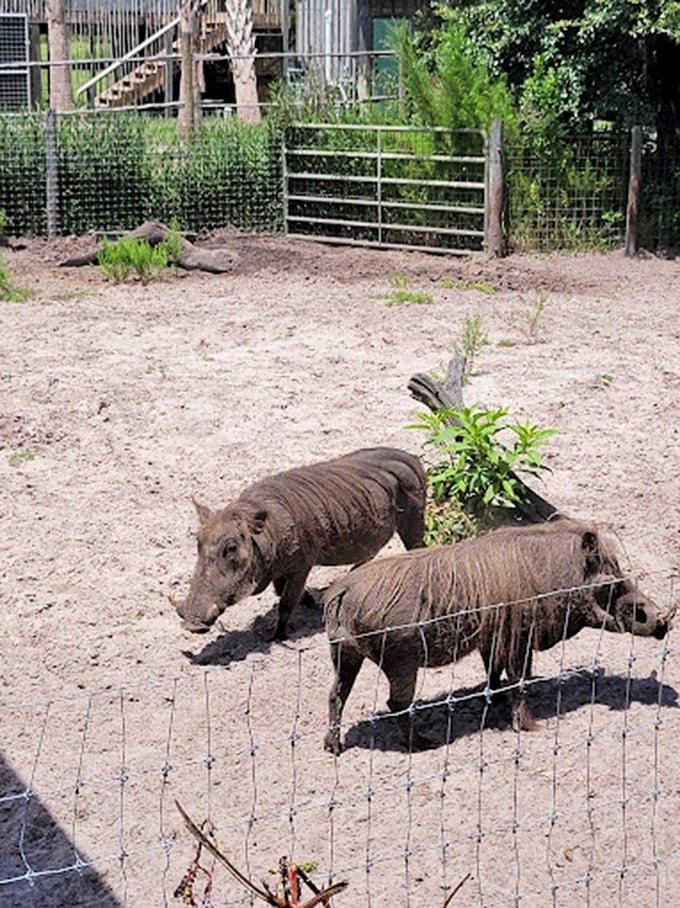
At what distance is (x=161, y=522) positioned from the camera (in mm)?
7789

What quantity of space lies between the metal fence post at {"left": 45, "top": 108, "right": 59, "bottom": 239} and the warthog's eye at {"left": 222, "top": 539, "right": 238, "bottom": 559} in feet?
38.8

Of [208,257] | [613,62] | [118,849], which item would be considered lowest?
[118,849]

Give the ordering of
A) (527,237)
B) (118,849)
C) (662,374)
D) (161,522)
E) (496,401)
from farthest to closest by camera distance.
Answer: (527,237)
(662,374)
(496,401)
(161,522)
(118,849)

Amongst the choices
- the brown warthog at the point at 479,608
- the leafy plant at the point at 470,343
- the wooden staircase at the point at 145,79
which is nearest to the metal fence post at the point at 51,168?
the leafy plant at the point at 470,343

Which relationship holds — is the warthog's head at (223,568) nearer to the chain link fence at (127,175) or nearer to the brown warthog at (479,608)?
the brown warthog at (479,608)

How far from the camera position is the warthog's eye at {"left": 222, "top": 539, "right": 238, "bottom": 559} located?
20.3 feet

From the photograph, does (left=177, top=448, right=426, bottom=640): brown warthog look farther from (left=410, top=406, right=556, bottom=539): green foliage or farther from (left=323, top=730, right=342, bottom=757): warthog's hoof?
(left=323, top=730, right=342, bottom=757): warthog's hoof

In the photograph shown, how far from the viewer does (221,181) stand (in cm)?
1789

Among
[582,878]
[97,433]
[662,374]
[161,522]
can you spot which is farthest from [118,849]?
[662,374]

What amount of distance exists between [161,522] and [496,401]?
2.87 meters

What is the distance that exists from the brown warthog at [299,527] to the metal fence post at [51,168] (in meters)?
11.3

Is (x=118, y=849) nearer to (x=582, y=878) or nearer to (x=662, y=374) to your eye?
(x=582, y=878)

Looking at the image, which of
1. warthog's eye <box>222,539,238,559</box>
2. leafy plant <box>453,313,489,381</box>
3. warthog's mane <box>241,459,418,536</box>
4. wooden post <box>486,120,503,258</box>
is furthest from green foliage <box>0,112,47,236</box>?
warthog's eye <box>222,539,238,559</box>

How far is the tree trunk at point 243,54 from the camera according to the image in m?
25.2
